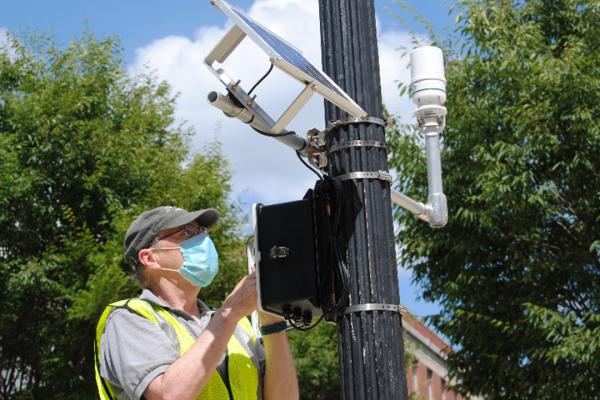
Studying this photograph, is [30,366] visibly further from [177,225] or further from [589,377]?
[177,225]

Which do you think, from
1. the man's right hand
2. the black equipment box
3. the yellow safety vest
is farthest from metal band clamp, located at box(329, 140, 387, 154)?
the yellow safety vest

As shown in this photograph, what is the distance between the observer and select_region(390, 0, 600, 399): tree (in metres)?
14.6

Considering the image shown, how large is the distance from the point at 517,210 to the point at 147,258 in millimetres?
11269

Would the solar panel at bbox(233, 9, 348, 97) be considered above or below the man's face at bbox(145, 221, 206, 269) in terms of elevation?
above

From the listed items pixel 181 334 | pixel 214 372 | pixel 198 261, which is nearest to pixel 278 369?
pixel 214 372

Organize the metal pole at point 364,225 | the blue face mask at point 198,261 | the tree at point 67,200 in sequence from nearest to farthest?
1. the metal pole at point 364,225
2. the blue face mask at point 198,261
3. the tree at point 67,200

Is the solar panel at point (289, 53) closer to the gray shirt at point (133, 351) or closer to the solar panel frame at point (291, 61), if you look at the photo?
the solar panel frame at point (291, 61)

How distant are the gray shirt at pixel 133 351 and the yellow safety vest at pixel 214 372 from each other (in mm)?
33

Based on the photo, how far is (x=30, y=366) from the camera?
19.1m

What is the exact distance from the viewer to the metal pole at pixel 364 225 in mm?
3531

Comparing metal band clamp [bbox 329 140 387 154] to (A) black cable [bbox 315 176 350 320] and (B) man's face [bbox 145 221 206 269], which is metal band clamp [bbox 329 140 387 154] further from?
(B) man's face [bbox 145 221 206 269]

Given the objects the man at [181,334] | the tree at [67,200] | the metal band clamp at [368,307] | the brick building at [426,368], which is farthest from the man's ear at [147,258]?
the brick building at [426,368]

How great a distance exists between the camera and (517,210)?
14.9m

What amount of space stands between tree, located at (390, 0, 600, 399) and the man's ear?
10.5 meters
